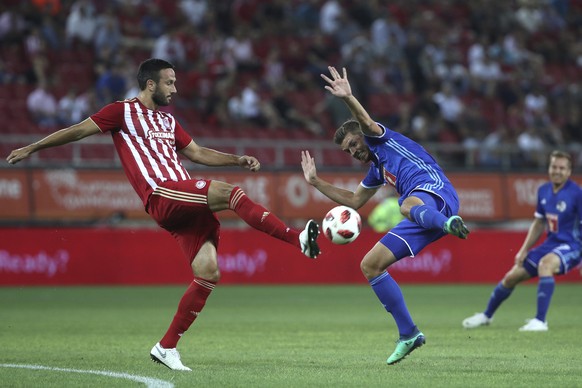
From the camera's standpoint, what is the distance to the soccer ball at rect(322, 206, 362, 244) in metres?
8.06

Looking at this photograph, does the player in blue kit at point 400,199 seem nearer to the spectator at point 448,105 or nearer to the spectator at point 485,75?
the spectator at point 448,105

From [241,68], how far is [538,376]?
52.2 ft

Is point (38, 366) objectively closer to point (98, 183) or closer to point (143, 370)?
point (143, 370)

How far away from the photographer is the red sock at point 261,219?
25.7 ft

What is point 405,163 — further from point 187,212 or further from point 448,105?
point 448,105

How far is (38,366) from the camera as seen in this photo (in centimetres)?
825

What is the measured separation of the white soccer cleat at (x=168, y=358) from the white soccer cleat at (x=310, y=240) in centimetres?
142

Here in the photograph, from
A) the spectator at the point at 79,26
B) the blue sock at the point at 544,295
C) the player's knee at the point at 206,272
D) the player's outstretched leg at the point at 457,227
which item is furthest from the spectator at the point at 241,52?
the player's outstretched leg at the point at 457,227

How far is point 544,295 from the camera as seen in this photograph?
1214cm

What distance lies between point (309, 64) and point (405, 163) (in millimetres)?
15005

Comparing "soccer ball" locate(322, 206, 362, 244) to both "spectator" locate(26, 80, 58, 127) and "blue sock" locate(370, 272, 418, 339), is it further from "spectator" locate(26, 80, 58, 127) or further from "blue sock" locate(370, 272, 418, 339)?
"spectator" locate(26, 80, 58, 127)

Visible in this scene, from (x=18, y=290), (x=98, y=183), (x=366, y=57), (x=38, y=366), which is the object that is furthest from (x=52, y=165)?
(x=38, y=366)

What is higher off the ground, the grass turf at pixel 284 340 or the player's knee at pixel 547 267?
the player's knee at pixel 547 267

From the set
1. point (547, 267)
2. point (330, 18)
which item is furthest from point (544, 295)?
point (330, 18)
